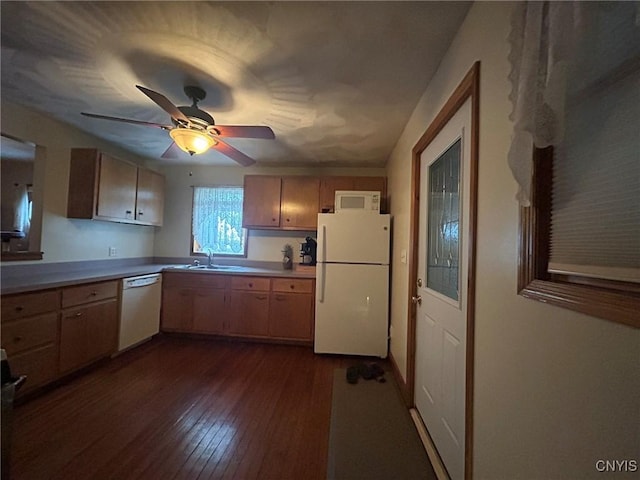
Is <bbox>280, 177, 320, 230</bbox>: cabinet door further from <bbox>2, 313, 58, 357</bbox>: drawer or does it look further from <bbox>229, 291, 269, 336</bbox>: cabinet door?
<bbox>2, 313, 58, 357</bbox>: drawer

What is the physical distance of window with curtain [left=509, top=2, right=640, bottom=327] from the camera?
0.58 meters

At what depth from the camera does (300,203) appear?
376 cm

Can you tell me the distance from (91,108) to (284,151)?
1.85 metres

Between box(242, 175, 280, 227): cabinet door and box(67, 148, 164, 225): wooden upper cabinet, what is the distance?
4.18 feet

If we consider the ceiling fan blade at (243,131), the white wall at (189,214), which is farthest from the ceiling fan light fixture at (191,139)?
the white wall at (189,214)

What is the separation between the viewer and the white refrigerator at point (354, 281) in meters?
3.08

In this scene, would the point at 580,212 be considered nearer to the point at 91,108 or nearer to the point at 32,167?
the point at 91,108

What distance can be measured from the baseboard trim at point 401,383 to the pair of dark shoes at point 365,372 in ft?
0.41

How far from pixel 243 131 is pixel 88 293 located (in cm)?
206

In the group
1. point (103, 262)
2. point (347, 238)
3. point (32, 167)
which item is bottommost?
point (103, 262)

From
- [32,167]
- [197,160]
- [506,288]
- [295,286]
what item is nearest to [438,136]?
[506,288]

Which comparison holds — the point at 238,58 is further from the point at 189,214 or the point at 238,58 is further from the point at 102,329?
the point at 189,214

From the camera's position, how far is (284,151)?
3.44 meters

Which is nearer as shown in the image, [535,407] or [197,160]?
[535,407]
